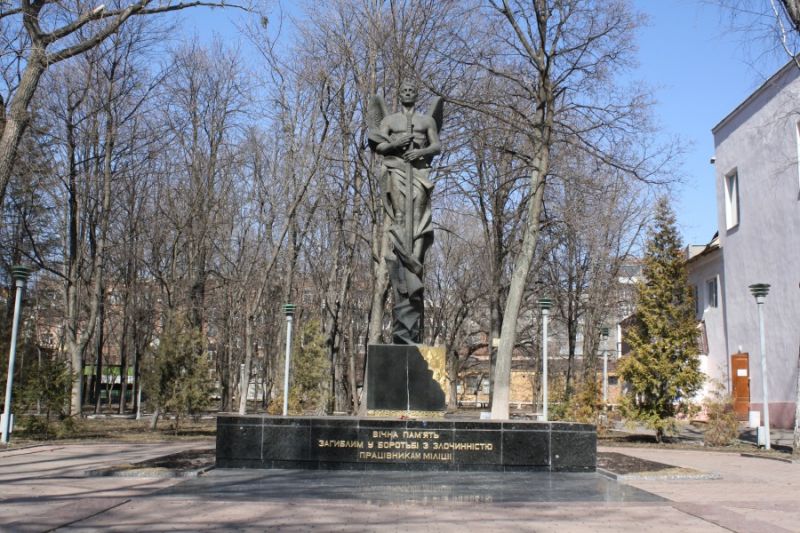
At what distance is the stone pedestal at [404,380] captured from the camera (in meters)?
11.6

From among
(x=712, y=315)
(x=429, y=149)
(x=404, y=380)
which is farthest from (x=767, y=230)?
(x=404, y=380)

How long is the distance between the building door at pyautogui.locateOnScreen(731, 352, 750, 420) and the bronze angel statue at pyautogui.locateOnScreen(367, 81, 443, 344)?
1897cm

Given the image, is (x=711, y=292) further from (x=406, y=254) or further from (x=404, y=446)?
(x=404, y=446)

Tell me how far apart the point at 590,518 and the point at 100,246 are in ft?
77.6

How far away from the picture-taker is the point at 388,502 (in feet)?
27.3

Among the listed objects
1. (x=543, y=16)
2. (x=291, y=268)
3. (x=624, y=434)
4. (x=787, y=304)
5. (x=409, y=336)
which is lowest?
(x=624, y=434)

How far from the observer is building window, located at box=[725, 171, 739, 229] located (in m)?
28.5

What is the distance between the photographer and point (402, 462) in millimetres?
11031

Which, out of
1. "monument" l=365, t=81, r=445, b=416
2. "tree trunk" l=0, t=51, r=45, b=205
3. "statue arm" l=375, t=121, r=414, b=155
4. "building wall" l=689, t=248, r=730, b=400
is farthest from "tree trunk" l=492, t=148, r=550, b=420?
"building wall" l=689, t=248, r=730, b=400

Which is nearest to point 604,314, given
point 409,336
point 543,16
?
point 543,16

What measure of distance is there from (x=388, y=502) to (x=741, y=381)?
2280 cm

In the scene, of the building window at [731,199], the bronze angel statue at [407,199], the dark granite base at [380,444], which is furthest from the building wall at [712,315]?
the dark granite base at [380,444]

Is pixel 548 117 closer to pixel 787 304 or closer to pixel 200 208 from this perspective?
pixel 787 304

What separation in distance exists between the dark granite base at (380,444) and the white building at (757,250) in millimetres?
15187
